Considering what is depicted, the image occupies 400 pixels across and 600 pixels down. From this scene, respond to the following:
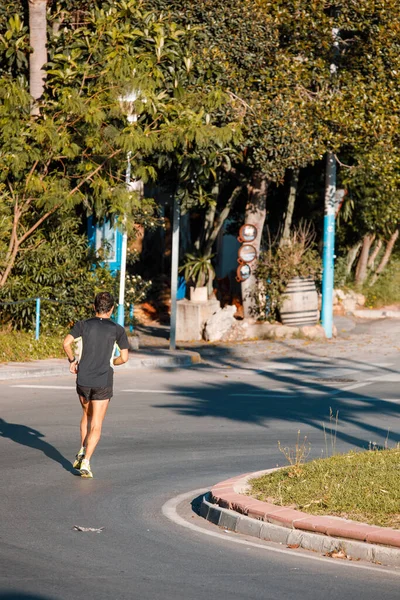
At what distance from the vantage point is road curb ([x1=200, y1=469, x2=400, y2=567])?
697 cm

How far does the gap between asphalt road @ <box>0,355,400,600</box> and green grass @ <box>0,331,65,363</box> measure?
1.74 m

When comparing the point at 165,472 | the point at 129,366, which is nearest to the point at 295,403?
the point at 129,366

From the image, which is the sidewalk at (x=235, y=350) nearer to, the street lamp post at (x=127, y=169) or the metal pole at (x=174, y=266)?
the metal pole at (x=174, y=266)

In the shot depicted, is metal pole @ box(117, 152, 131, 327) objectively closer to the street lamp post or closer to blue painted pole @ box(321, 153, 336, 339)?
the street lamp post

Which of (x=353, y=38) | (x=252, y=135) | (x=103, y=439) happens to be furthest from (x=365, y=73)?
(x=103, y=439)

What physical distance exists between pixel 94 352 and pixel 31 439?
2407 millimetres

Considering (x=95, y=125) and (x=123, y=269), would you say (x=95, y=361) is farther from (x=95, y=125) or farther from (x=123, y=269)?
(x=123, y=269)

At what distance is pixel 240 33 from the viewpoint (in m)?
23.1

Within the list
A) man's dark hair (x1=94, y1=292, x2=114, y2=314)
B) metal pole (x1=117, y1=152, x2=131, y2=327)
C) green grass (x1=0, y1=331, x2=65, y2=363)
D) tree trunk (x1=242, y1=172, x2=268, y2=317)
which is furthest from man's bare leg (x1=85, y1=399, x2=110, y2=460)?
tree trunk (x1=242, y1=172, x2=268, y2=317)

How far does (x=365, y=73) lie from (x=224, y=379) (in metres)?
10.0

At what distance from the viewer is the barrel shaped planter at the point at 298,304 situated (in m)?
26.1

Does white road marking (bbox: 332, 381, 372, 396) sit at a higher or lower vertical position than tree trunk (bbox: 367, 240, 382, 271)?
lower

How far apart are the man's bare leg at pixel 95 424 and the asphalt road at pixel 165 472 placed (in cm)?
35

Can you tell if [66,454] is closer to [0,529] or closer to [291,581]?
[0,529]
